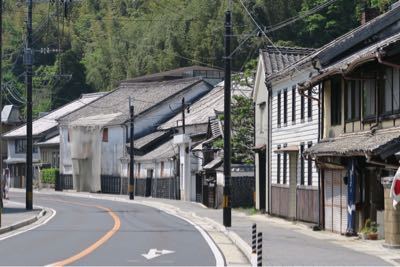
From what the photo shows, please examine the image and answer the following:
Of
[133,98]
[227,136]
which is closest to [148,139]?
[133,98]

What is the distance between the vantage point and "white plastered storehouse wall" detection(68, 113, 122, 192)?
8394cm

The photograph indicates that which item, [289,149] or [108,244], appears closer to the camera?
[108,244]

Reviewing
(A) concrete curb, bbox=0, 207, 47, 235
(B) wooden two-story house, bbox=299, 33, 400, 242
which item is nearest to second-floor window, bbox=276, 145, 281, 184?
(B) wooden two-story house, bbox=299, 33, 400, 242

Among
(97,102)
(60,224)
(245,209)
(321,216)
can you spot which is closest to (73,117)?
(97,102)

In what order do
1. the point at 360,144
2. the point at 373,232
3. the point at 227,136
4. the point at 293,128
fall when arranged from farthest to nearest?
the point at 293,128
the point at 227,136
the point at 373,232
the point at 360,144

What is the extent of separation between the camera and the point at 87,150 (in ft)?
280

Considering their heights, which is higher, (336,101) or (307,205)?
(336,101)

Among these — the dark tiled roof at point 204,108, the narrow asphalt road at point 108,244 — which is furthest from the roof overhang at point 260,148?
the dark tiled roof at point 204,108

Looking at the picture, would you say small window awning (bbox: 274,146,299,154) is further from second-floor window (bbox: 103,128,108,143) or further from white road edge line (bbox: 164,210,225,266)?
second-floor window (bbox: 103,128,108,143)

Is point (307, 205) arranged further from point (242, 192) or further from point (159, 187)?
point (159, 187)

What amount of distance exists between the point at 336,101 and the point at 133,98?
57.1 meters

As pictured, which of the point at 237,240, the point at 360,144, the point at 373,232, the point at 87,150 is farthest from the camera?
A: the point at 87,150

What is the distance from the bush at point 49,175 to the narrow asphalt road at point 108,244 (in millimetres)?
56400

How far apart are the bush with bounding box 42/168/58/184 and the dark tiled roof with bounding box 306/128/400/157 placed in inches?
2601
